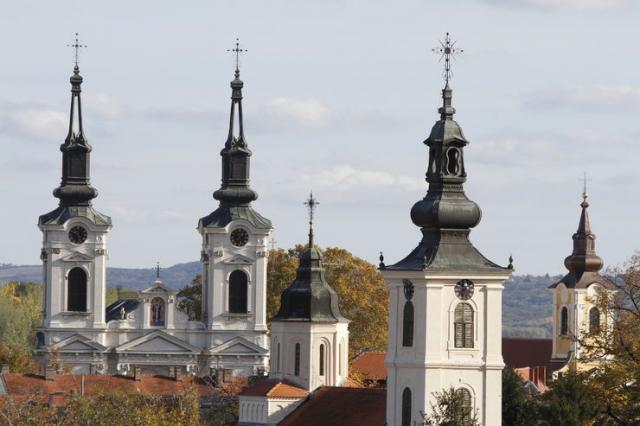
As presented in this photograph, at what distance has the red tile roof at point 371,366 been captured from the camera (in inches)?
4424

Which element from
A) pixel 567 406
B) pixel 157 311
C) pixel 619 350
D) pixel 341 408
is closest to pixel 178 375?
pixel 157 311

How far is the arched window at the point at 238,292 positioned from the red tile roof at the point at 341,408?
3354 cm

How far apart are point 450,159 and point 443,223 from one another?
183 cm

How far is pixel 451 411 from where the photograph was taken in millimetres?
70125

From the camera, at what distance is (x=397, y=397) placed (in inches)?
3027

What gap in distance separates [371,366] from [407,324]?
3827 centimetres

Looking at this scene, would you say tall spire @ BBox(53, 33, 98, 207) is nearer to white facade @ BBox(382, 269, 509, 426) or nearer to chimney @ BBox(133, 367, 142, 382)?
chimney @ BBox(133, 367, 142, 382)

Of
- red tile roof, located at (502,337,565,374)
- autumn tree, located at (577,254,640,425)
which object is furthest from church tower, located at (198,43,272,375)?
autumn tree, located at (577,254,640,425)

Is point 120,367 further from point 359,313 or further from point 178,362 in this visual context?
point 359,313

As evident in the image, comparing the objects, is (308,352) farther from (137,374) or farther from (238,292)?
(238,292)

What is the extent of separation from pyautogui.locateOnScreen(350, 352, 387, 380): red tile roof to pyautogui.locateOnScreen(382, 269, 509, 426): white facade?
114ft

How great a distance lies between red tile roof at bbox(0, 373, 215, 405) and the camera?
346 ft

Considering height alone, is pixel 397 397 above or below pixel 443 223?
below

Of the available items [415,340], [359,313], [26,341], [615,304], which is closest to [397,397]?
[415,340]
